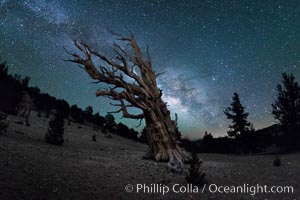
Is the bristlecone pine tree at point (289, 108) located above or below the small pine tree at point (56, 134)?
above

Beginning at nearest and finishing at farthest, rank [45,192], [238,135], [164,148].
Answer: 1. [45,192]
2. [164,148]
3. [238,135]

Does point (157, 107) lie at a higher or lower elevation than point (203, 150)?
higher

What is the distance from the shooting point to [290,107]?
24.1 m

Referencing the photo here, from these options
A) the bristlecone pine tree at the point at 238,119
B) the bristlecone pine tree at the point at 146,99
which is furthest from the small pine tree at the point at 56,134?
the bristlecone pine tree at the point at 238,119

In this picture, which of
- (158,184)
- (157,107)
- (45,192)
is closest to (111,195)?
(45,192)

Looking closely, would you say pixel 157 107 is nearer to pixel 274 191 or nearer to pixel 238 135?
pixel 274 191

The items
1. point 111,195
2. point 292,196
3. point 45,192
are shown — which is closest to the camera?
point 45,192

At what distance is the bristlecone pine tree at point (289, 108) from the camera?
77.0 feet

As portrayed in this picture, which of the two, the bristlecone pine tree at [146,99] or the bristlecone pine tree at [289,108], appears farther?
the bristlecone pine tree at [289,108]

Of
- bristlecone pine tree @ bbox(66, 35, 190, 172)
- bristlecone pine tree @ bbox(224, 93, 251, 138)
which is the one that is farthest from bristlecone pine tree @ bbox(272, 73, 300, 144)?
bristlecone pine tree @ bbox(66, 35, 190, 172)

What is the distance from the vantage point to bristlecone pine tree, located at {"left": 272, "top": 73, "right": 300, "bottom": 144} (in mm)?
23469

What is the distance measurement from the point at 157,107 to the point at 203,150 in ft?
66.1

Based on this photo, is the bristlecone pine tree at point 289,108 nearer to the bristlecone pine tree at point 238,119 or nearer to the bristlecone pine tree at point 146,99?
the bristlecone pine tree at point 238,119

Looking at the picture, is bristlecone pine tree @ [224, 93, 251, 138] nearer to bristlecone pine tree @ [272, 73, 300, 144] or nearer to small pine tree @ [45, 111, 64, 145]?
bristlecone pine tree @ [272, 73, 300, 144]
